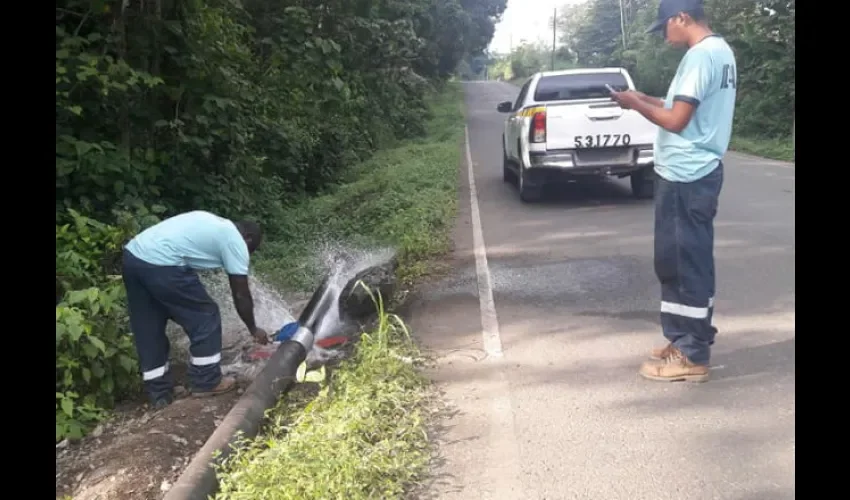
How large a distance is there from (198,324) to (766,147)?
19034 mm

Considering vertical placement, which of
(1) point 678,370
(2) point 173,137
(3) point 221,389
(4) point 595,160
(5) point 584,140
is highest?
(2) point 173,137

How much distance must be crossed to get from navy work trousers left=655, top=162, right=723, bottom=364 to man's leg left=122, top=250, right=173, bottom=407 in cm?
333

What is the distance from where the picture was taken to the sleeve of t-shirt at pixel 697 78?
4.39 m

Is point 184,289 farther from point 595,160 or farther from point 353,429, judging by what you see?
point 595,160

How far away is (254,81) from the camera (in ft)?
35.5

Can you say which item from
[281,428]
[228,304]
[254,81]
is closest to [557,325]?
[281,428]

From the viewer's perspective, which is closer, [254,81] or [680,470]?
[680,470]

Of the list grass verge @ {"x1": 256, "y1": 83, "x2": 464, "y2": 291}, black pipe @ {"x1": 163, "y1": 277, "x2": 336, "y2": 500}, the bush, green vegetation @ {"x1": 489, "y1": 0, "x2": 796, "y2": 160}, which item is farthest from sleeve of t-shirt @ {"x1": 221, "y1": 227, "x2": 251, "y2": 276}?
green vegetation @ {"x1": 489, "y1": 0, "x2": 796, "y2": 160}

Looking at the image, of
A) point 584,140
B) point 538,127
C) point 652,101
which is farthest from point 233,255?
point 584,140

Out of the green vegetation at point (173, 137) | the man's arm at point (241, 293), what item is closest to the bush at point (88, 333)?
the green vegetation at point (173, 137)

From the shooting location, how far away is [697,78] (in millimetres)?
4398
